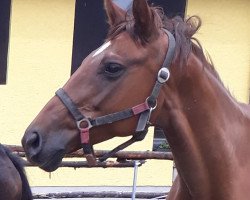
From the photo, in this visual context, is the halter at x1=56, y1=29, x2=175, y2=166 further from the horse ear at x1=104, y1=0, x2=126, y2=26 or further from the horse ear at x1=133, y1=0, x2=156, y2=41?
the horse ear at x1=104, y1=0, x2=126, y2=26

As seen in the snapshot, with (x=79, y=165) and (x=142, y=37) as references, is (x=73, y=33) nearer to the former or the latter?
(x=79, y=165)

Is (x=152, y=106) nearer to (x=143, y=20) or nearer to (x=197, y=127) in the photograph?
(x=197, y=127)

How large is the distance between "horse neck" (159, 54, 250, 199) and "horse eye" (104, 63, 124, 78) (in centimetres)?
23

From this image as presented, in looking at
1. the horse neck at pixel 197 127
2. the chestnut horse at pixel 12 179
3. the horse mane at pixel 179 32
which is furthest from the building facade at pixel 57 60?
the horse neck at pixel 197 127

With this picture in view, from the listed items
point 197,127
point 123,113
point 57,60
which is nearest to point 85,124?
point 123,113

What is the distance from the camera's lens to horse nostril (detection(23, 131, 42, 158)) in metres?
2.63

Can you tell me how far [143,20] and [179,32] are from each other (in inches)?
8.3

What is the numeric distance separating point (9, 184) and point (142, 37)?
6.29 feet

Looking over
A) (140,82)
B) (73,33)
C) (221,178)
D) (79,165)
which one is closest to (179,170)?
(221,178)

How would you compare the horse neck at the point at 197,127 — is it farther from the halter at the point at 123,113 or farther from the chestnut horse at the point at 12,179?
the chestnut horse at the point at 12,179

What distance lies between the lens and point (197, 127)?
109 inches

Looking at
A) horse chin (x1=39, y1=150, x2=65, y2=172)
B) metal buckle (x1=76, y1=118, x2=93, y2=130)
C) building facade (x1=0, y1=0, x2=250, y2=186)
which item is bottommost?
building facade (x1=0, y1=0, x2=250, y2=186)

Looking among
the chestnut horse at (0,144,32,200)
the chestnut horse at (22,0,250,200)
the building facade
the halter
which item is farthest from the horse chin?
the building facade

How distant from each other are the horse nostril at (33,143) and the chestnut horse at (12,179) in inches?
61.2
